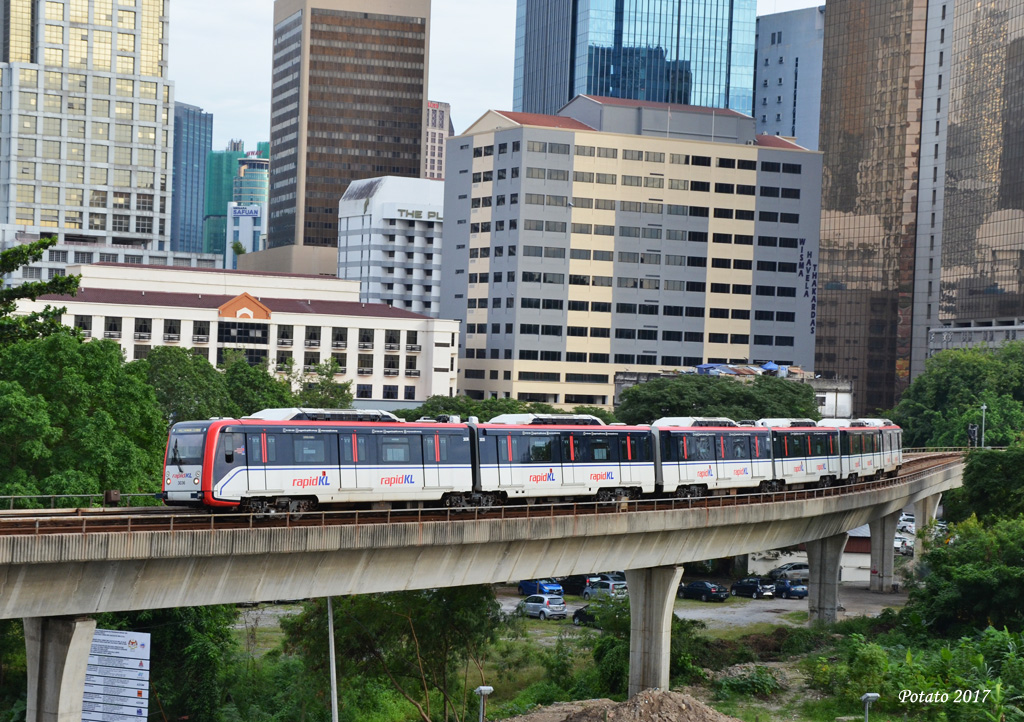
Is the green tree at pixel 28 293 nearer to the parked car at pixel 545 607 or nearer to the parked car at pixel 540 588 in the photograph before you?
the parked car at pixel 545 607

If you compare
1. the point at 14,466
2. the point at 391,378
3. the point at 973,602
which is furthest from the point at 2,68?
the point at 973,602

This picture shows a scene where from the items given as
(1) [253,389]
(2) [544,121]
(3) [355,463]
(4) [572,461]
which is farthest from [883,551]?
(2) [544,121]

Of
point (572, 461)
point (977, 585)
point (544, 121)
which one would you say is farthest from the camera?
point (544, 121)

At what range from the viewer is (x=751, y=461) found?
59281 mm

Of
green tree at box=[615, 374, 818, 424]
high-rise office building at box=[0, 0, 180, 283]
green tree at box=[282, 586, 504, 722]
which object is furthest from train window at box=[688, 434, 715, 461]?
high-rise office building at box=[0, 0, 180, 283]

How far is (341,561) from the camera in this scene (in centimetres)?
3725

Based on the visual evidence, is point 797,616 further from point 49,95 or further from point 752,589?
point 49,95

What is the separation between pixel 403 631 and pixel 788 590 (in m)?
41.5

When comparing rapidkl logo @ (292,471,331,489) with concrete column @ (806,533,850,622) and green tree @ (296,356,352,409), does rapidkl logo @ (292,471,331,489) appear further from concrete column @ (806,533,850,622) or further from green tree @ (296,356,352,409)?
green tree @ (296,356,352,409)

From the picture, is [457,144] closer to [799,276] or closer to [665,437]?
[799,276]

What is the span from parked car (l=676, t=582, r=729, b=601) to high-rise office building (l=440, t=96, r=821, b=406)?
249ft

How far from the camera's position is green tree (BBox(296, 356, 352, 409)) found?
4486 inches

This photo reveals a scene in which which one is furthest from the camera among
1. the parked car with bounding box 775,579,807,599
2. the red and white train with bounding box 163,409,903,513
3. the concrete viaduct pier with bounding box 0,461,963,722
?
the parked car with bounding box 775,579,807,599

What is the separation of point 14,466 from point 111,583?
20.5 meters
